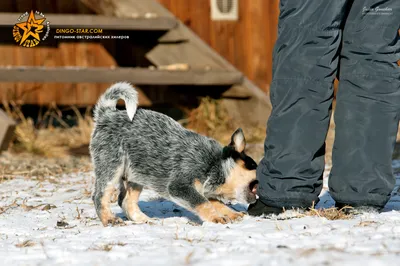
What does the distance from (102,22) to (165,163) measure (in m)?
3.02

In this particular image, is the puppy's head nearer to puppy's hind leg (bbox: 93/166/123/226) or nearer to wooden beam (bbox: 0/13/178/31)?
puppy's hind leg (bbox: 93/166/123/226)

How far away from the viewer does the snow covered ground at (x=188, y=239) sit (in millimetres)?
2617

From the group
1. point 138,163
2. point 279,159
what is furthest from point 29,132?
point 279,159

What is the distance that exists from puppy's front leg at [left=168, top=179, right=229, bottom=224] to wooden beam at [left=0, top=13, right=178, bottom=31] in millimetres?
3119

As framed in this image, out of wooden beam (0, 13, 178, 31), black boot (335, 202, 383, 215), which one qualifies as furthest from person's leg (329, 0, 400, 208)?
wooden beam (0, 13, 178, 31)

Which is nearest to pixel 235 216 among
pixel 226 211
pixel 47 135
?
pixel 226 211

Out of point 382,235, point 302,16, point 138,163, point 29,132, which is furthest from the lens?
point 29,132

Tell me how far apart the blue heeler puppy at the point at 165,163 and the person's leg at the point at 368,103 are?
→ 0.60 metres

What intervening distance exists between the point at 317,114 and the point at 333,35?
0.40m

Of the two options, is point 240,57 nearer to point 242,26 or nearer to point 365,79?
point 242,26

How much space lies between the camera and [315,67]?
359 centimetres

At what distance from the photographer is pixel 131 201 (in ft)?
14.0

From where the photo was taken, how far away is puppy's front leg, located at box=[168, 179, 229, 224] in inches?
153

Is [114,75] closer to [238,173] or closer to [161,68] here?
[161,68]
